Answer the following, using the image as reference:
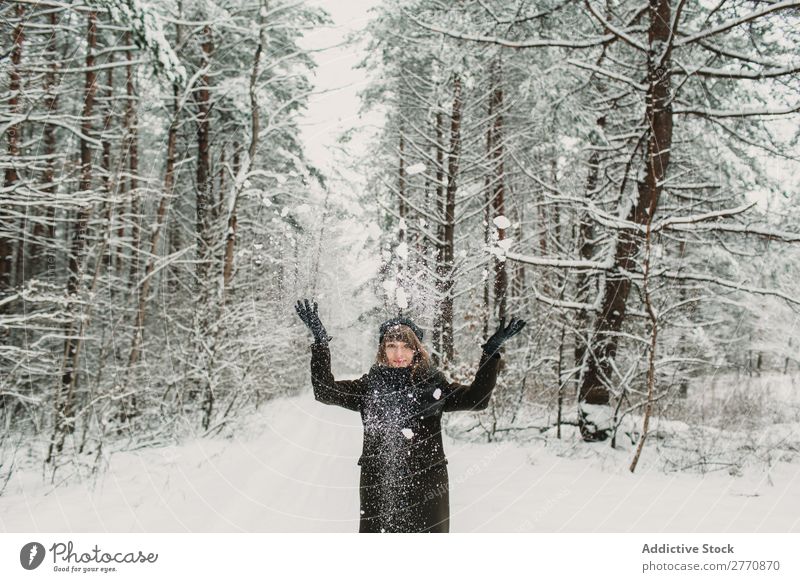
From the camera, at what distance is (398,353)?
7.98 ft

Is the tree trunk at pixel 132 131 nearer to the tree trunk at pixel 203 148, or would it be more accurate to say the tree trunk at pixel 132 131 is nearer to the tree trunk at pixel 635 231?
the tree trunk at pixel 203 148

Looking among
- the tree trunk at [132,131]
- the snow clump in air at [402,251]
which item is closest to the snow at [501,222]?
the snow clump in air at [402,251]

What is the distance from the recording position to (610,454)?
5.20 meters

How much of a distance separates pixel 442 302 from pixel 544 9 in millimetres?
4146

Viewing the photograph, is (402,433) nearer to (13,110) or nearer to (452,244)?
(13,110)

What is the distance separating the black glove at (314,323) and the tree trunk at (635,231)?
3.46 metres

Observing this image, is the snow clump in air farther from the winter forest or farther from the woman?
the woman

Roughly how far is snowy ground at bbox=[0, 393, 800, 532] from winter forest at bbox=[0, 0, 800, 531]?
0.16 ft

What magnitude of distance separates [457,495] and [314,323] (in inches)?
105

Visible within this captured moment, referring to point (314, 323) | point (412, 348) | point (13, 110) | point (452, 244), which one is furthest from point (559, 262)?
point (13, 110)

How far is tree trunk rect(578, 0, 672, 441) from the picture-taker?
16.1 feet

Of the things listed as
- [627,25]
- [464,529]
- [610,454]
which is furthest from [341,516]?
[627,25]

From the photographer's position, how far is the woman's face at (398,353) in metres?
2.43
